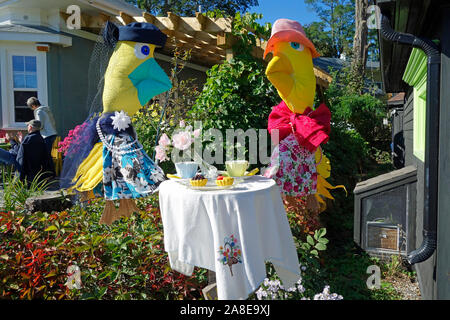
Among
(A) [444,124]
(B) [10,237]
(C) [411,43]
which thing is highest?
(C) [411,43]

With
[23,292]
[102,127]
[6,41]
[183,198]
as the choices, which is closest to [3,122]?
[6,41]

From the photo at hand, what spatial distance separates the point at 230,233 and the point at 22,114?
285 inches

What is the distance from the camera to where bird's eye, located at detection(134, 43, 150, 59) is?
132 inches

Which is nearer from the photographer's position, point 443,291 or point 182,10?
point 443,291

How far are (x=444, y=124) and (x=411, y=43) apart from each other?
2.05 ft

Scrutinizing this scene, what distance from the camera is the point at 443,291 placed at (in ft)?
7.76

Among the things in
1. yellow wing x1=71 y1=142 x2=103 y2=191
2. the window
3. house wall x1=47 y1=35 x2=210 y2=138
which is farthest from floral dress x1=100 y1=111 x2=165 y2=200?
the window

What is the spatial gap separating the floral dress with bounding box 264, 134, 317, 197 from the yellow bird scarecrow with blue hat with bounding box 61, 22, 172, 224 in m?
1.07

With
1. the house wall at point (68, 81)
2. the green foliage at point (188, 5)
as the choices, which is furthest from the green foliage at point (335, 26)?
the house wall at point (68, 81)

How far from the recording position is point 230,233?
2271 mm

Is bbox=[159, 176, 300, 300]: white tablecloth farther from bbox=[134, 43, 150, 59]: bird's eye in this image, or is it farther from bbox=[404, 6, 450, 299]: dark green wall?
bbox=[134, 43, 150, 59]: bird's eye

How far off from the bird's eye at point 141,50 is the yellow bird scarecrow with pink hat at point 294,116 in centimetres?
116

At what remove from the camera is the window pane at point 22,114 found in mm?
7754

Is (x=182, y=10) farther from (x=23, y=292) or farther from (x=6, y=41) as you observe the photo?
(x=23, y=292)
